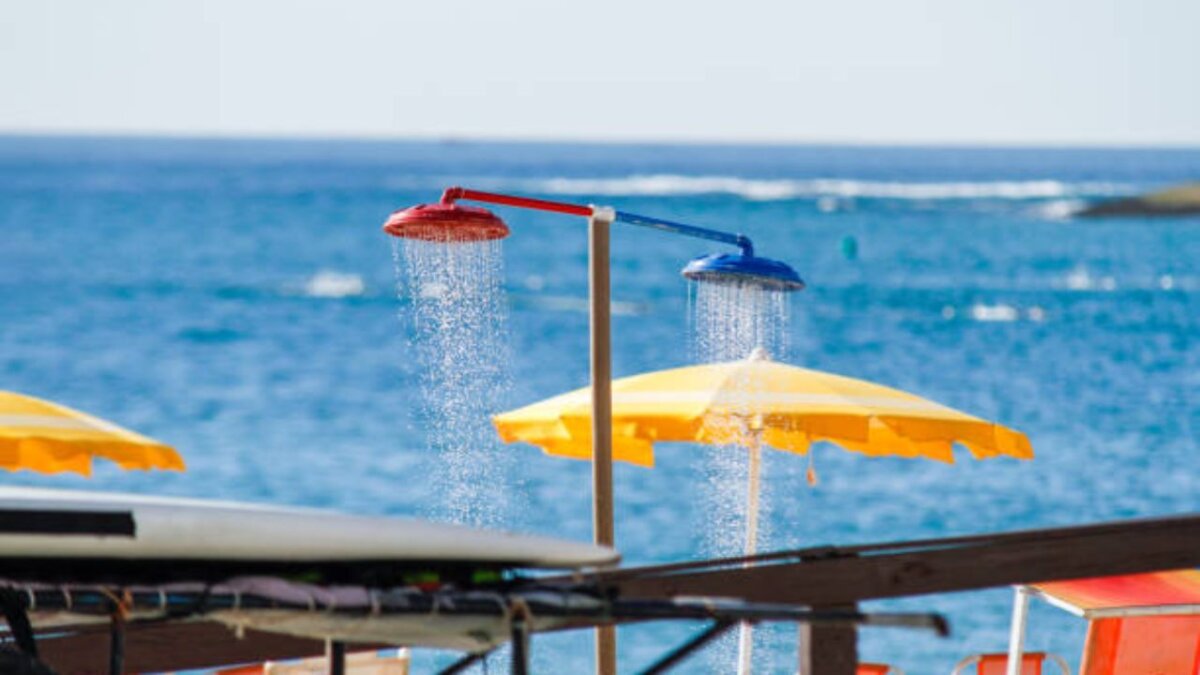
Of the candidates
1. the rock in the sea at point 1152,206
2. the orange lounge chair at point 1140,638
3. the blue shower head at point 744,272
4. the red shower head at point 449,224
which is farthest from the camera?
the rock in the sea at point 1152,206

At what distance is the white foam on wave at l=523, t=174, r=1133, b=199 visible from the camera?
11588 centimetres

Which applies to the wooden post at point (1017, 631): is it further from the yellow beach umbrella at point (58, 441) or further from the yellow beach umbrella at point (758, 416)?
the yellow beach umbrella at point (58, 441)

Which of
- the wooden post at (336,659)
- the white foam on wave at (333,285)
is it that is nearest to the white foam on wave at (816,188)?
the white foam on wave at (333,285)

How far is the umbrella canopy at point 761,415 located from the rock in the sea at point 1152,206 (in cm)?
8657

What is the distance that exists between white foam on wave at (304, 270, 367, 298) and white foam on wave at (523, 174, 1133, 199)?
→ 46.7 metres

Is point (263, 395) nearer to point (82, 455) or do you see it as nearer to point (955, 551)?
point (82, 455)

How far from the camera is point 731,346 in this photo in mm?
7555

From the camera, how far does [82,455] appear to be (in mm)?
8031

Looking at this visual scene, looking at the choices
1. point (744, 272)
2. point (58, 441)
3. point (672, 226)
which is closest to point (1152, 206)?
point (58, 441)

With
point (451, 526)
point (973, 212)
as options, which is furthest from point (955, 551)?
point (973, 212)

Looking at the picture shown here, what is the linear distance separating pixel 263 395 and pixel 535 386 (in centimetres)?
529

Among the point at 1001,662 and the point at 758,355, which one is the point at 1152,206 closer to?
the point at 758,355

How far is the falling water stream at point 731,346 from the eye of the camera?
6793 mm

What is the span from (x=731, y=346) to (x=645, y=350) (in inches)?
1500
